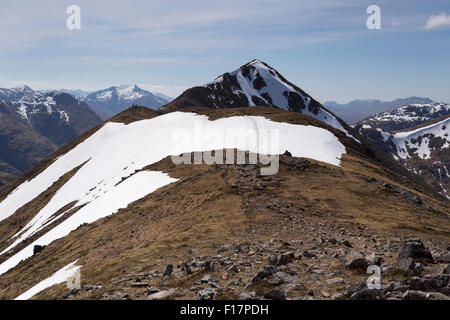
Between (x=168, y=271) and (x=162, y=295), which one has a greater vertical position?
(x=168, y=271)

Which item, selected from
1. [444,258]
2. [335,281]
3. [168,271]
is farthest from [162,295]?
[444,258]

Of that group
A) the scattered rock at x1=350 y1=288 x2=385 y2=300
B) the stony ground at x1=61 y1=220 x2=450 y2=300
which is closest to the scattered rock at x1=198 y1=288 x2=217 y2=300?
the stony ground at x1=61 y1=220 x2=450 y2=300

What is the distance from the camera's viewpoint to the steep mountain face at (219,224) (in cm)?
1672

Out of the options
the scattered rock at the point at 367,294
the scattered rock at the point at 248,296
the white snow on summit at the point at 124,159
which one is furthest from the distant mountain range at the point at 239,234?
the white snow on summit at the point at 124,159

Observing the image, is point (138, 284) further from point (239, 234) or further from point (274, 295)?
point (239, 234)

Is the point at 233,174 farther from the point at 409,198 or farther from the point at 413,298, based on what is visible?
the point at 413,298

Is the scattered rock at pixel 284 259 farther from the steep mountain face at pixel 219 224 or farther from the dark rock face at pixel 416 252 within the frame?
the dark rock face at pixel 416 252

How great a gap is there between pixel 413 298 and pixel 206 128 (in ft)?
230

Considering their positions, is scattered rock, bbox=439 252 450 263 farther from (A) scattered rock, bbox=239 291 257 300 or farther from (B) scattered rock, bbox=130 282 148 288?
(B) scattered rock, bbox=130 282 148 288

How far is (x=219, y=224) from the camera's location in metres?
26.0

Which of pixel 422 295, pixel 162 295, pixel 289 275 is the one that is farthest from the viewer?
pixel 289 275

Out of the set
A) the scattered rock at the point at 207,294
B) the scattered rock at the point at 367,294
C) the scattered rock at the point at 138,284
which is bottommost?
the scattered rock at the point at 138,284

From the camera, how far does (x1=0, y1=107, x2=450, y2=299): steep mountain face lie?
1672cm
